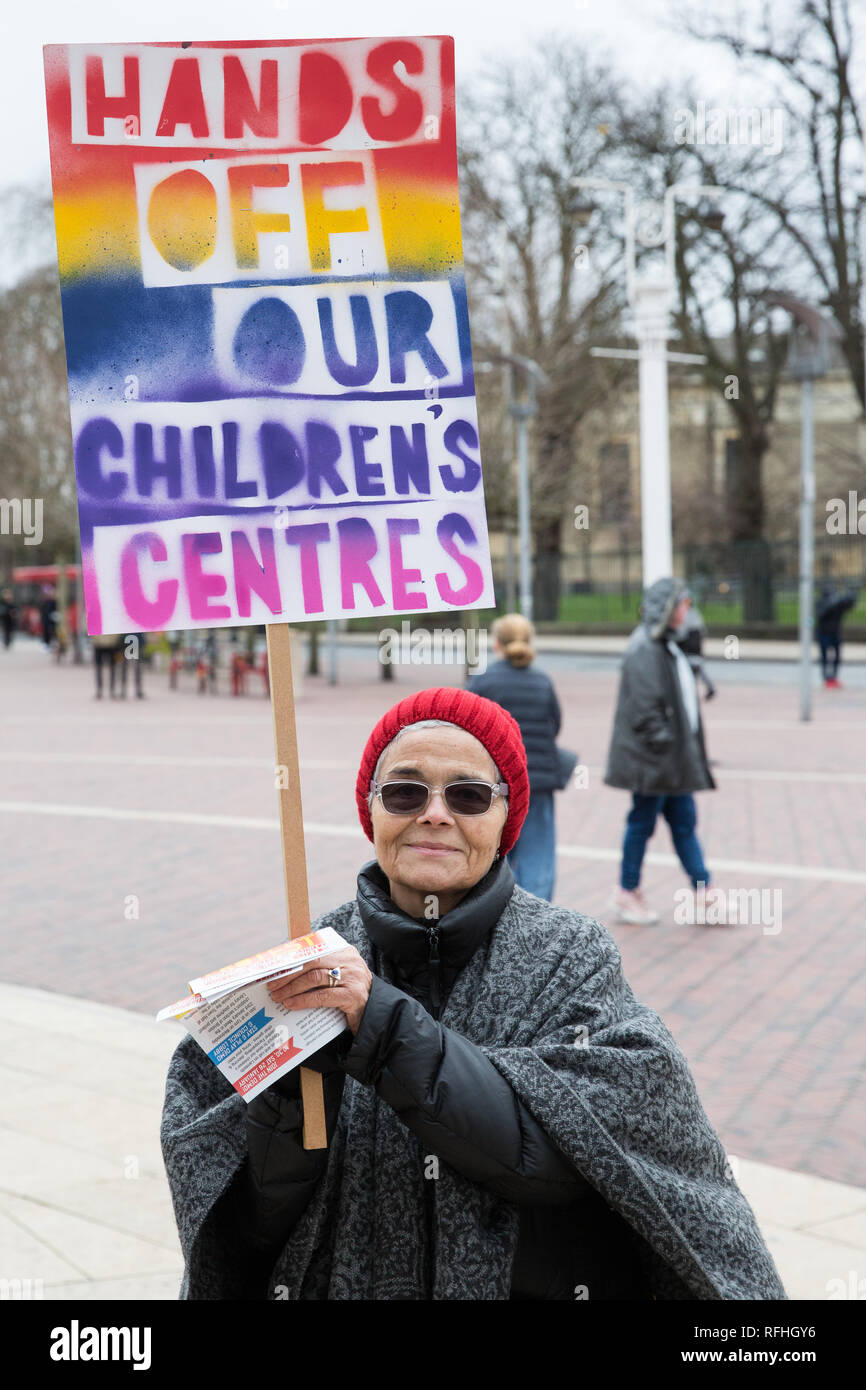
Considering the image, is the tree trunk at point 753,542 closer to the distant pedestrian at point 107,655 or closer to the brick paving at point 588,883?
the distant pedestrian at point 107,655

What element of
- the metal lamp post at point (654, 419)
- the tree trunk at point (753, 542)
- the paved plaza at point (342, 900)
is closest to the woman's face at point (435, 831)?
the paved plaza at point (342, 900)

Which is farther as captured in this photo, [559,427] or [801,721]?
[559,427]

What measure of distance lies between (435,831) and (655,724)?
218 inches

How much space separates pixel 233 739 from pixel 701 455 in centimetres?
3206

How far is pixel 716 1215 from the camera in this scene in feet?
7.01

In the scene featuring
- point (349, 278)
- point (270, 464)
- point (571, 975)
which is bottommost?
point (571, 975)

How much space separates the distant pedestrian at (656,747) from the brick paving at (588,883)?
309 mm

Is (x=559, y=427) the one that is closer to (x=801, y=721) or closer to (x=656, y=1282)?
(x=801, y=721)

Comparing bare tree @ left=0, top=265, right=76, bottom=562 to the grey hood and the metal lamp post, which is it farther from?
the grey hood

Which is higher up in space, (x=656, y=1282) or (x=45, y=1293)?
(x=656, y=1282)

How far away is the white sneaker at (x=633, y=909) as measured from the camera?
25.3 ft

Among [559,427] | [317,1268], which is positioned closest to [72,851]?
[317,1268]

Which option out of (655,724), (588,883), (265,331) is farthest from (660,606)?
(265,331)

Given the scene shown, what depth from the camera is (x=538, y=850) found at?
7422 mm
